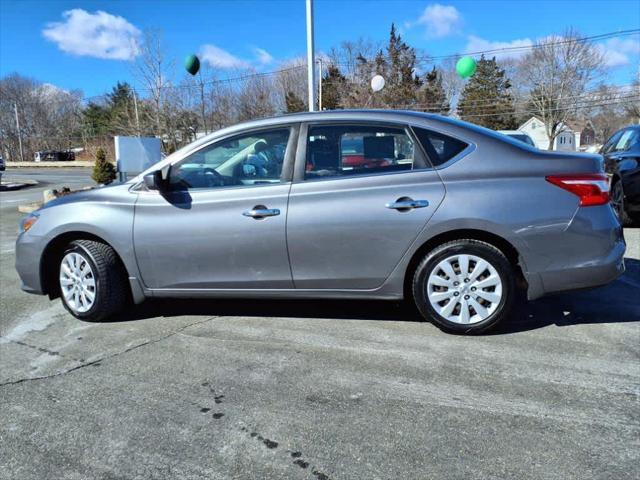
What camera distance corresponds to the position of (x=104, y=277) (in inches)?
156

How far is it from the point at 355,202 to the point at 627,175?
17.7 ft

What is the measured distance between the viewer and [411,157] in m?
3.60

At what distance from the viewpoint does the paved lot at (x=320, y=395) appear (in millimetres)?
2275

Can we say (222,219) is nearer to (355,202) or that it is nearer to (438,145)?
(355,202)

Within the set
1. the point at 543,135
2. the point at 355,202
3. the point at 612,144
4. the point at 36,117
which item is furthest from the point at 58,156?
the point at 355,202

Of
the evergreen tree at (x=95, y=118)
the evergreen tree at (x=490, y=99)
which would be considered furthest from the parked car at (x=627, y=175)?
the evergreen tree at (x=95, y=118)

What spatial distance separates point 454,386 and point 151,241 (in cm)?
243

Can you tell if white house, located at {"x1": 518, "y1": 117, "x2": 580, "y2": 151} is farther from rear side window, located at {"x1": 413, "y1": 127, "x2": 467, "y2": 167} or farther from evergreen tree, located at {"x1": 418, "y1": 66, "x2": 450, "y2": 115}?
rear side window, located at {"x1": 413, "y1": 127, "x2": 467, "y2": 167}

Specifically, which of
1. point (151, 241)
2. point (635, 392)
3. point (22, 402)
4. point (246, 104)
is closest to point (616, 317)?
point (635, 392)

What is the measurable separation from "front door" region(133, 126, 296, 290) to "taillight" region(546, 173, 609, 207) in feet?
6.22

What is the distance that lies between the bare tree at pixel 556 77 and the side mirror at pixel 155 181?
53.9 meters

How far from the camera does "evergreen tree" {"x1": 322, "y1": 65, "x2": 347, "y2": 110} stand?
43312 mm

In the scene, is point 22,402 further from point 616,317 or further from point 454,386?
point 616,317

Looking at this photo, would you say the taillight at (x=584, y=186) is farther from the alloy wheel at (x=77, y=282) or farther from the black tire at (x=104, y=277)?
the alloy wheel at (x=77, y=282)
